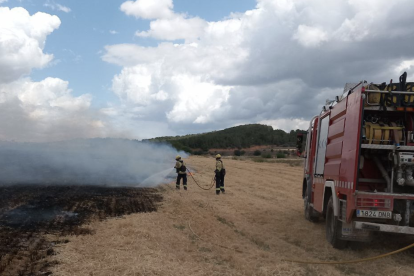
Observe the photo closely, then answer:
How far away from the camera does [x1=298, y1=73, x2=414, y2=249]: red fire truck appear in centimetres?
678

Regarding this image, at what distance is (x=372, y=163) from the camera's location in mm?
7957

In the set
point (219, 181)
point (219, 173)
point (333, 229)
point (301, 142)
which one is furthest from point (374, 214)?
point (219, 181)

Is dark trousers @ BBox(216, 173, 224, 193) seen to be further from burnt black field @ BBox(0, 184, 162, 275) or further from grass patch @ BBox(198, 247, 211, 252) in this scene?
grass patch @ BBox(198, 247, 211, 252)

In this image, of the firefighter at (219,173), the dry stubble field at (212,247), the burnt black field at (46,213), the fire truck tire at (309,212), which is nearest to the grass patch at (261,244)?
the dry stubble field at (212,247)

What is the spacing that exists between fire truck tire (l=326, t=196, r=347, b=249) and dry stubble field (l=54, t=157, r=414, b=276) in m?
0.14

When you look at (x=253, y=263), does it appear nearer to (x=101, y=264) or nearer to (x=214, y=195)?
(x=101, y=264)

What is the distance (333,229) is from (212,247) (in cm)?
245

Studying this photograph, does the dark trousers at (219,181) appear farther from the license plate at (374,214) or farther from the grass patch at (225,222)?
the license plate at (374,214)

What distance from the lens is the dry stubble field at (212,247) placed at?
639cm

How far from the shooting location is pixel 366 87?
276 inches

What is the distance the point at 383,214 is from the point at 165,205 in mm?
8096

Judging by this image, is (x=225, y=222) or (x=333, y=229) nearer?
(x=333, y=229)

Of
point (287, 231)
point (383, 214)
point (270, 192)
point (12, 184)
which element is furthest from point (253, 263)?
point (12, 184)

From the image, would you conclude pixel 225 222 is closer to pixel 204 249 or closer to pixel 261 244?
pixel 261 244
